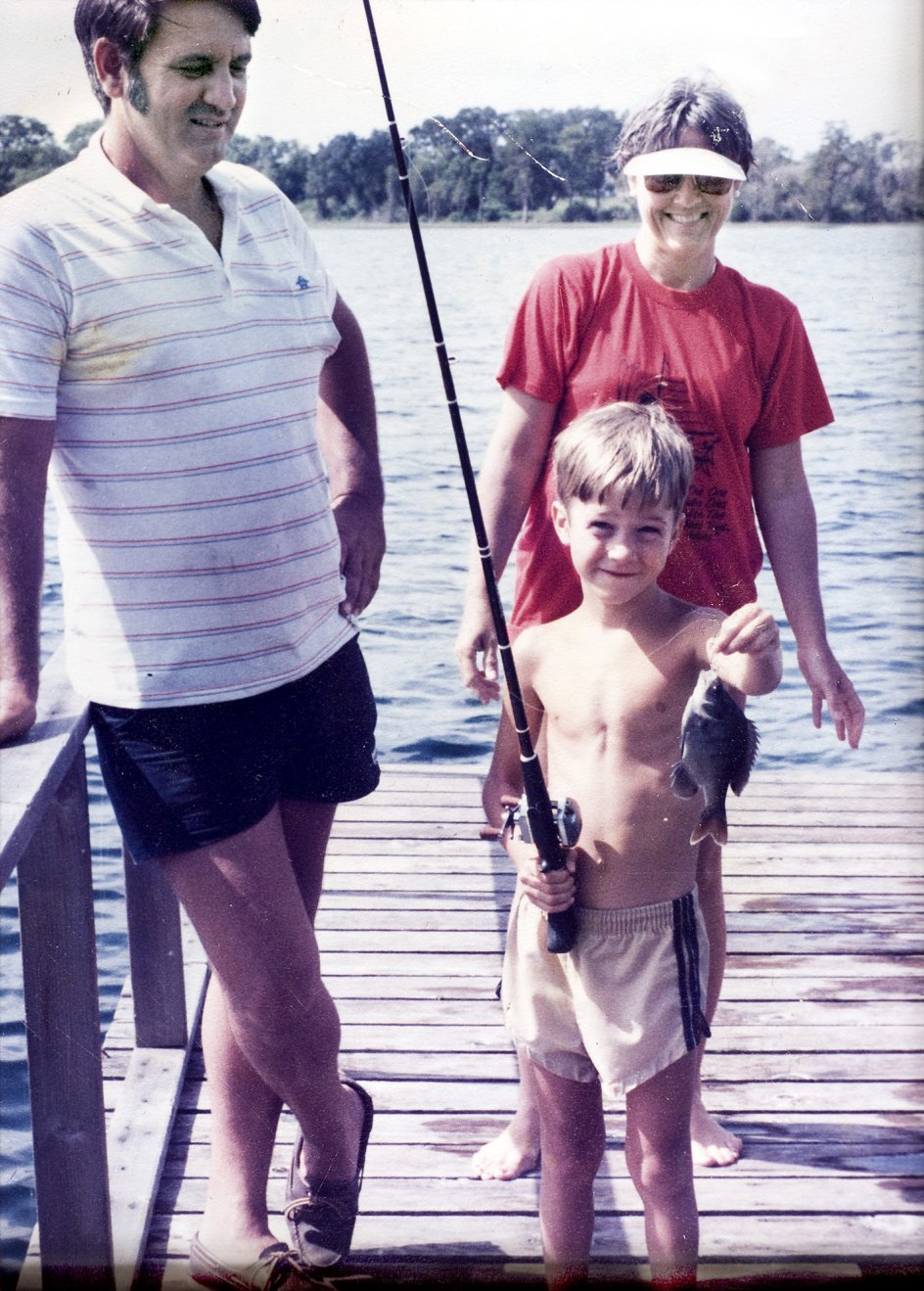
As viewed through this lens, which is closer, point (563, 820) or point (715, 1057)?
point (563, 820)

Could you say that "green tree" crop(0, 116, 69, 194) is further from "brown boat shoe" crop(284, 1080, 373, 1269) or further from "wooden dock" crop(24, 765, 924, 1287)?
"wooden dock" crop(24, 765, 924, 1287)

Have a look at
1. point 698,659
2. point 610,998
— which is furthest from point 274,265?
point 610,998

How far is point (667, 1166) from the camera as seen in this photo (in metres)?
1.84

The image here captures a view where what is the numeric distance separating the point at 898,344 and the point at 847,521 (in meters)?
5.25

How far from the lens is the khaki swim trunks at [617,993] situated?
1.79 metres

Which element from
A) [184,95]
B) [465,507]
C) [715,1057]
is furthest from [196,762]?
[465,507]

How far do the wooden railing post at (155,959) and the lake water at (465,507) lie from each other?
1.54ft

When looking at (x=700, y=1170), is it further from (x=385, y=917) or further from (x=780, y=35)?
(x=780, y=35)

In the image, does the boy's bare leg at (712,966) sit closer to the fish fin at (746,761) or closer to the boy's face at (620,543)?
the fish fin at (746,761)

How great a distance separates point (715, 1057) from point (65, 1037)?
1.35 m

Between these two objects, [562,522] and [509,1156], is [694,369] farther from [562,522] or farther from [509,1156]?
[509,1156]

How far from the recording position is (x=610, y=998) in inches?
71.1

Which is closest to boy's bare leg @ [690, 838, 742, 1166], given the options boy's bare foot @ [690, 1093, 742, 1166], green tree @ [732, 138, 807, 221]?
boy's bare foot @ [690, 1093, 742, 1166]

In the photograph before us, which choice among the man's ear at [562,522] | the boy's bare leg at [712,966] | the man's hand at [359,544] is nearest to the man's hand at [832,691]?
the boy's bare leg at [712,966]
